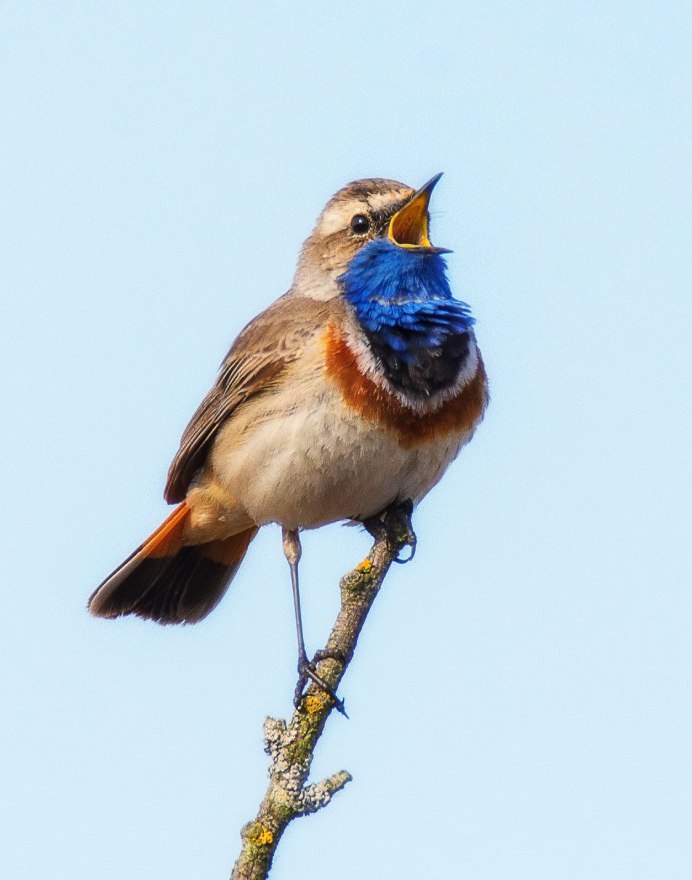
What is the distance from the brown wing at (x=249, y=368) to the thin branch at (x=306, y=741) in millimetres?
1660

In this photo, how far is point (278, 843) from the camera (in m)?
5.31

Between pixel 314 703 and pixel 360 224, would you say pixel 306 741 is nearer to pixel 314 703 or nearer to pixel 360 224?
pixel 314 703

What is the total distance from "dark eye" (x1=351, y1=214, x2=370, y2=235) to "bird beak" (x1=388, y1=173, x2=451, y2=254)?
0.15m

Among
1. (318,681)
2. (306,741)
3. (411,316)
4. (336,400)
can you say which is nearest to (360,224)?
(411,316)

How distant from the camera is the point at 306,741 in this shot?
594cm

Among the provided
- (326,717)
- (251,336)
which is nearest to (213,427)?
(251,336)

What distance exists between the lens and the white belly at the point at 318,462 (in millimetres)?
7996

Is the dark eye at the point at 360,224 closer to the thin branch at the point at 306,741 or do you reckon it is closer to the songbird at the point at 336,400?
the songbird at the point at 336,400

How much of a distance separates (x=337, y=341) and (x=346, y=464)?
2.35 ft

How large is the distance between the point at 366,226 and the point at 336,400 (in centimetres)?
149

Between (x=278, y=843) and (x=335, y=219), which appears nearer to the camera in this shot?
(x=278, y=843)

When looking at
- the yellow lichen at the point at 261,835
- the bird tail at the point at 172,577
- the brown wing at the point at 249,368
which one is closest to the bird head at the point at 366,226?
the brown wing at the point at 249,368

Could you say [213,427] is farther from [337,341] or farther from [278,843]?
[278,843]

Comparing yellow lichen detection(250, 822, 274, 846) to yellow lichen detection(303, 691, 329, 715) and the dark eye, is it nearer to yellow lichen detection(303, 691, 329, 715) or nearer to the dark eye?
yellow lichen detection(303, 691, 329, 715)
